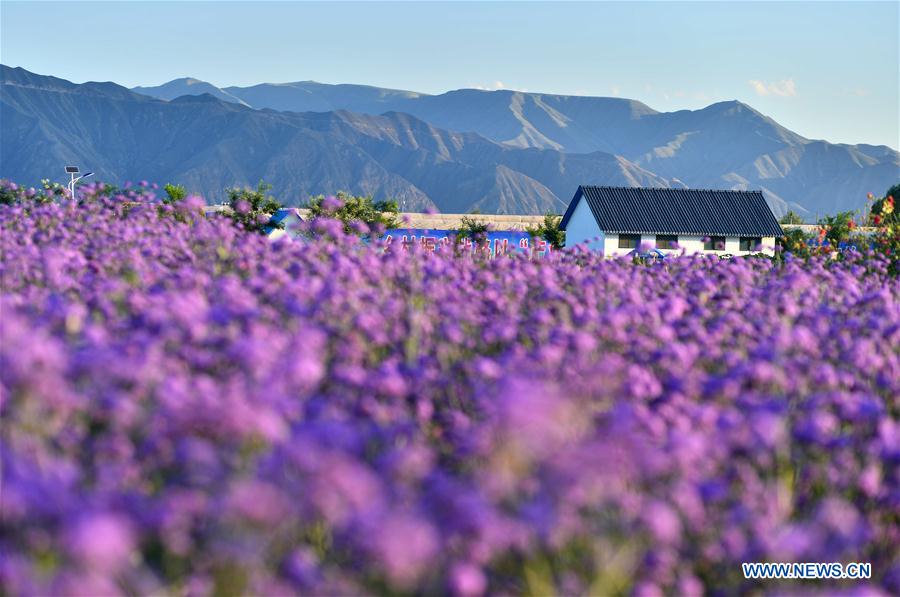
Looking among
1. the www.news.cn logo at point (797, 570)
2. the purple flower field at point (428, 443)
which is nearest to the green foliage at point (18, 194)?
the purple flower field at point (428, 443)

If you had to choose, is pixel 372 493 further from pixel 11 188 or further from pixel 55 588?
pixel 11 188

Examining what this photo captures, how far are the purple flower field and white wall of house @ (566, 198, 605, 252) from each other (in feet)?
187

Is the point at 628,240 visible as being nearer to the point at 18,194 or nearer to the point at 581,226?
the point at 581,226

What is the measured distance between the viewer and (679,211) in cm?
6594

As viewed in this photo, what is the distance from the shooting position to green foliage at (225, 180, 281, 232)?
3332 centimetres

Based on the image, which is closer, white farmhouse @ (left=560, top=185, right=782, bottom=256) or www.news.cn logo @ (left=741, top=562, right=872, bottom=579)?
www.news.cn logo @ (left=741, top=562, right=872, bottom=579)

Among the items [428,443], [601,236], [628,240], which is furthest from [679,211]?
[428,443]

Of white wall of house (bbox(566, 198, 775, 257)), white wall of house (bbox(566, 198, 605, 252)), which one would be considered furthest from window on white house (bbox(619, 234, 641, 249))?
white wall of house (bbox(566, 198, 605, 252))

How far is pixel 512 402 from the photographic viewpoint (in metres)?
3.13

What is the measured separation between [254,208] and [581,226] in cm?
3487

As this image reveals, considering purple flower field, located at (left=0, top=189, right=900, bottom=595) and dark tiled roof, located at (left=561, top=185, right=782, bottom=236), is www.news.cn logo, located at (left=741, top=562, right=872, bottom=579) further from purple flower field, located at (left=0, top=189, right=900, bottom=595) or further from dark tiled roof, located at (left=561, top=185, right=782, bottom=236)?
dark tiled roof, located at (left=561, top=185, right=782, bottom=236)

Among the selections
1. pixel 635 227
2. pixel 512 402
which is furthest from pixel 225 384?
pixel 635 227

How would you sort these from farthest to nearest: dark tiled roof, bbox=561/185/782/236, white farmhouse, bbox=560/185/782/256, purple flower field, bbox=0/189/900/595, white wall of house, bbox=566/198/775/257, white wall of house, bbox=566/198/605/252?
dark tiled roof, bbox=561/185/782/236 < white wall of house, bbox=566/198/605/252 < white farmhouse, bbox=560/185/782/256 < white wall of house, bbox=566/198/775/257 < purple flower field, bbox=0/189/900/595

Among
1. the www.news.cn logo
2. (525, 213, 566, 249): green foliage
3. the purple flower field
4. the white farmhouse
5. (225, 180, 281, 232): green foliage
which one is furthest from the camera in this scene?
the white farmhouse
